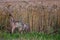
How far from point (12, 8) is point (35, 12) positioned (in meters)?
0.66

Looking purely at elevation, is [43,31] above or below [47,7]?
below

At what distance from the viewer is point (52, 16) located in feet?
31.6

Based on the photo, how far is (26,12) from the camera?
9609 millimetres

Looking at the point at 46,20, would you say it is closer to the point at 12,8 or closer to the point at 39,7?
the point at 39,7

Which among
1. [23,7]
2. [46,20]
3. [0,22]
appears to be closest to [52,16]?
[46,20]

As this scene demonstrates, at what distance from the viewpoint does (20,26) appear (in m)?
9.49

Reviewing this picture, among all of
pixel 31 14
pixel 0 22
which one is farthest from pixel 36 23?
pixel 0 22

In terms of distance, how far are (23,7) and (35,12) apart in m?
0.37

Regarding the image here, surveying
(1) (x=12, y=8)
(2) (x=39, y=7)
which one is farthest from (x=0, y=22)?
(2) (x=39, y=7)

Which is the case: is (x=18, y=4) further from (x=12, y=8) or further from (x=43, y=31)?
(x=43, y=31)

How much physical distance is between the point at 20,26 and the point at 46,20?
76cm

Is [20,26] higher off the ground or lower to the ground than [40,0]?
lower

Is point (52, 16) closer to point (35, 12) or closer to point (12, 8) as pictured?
point (35, 12)

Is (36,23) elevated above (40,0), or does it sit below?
below
